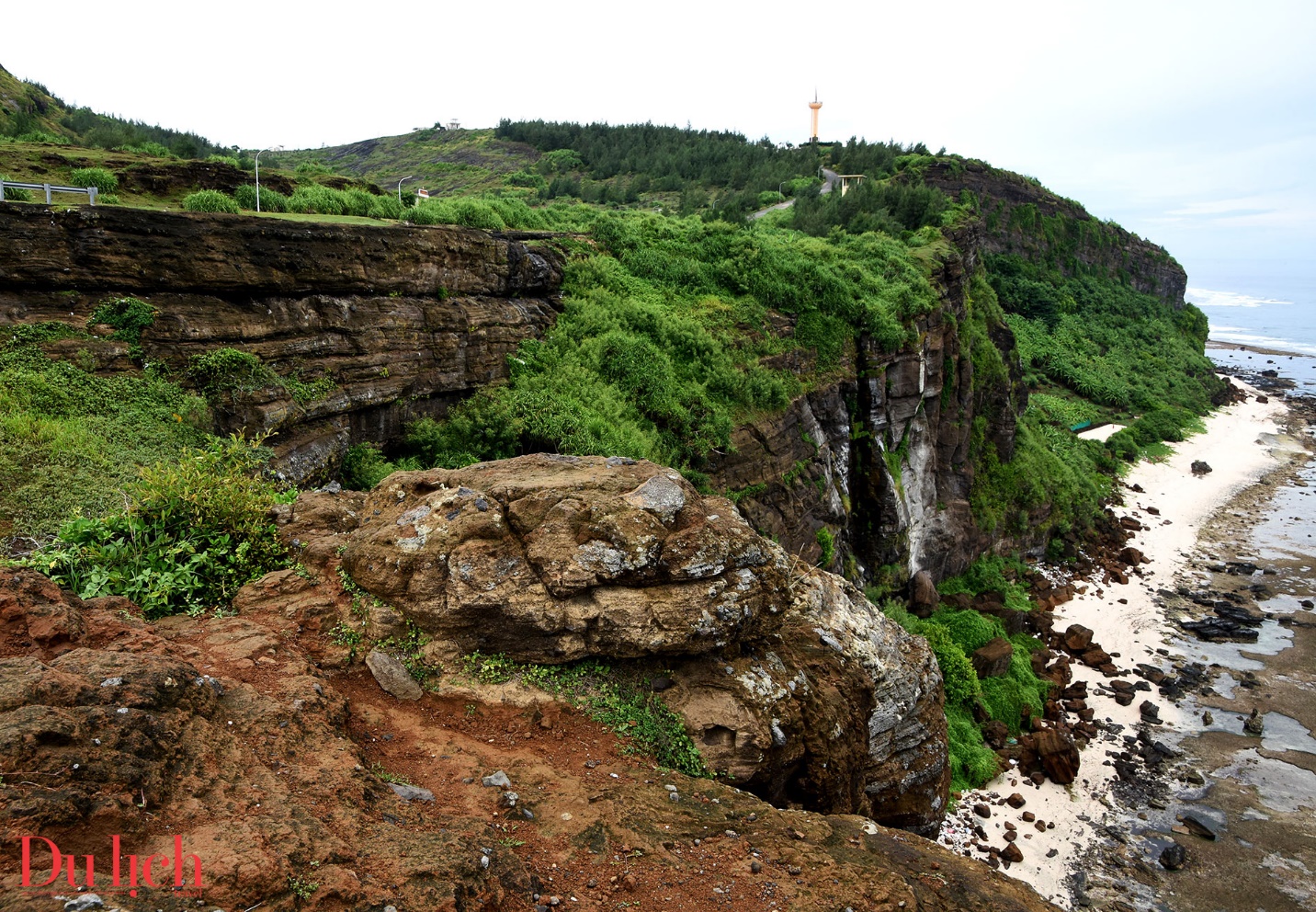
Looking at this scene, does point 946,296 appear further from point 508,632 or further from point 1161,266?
point 1161,266

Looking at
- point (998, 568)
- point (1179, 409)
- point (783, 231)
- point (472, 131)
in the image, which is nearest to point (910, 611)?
point (998, 568)

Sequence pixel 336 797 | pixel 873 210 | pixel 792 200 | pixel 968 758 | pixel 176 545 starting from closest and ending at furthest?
pixel 336 797 < pixel 176 545 < pixel 968 758 < pixel 873 210 < pixel 792 200

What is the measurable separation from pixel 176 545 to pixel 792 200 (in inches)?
1830

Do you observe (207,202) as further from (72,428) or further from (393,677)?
(393,677)

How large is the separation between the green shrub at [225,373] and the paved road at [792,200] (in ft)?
107

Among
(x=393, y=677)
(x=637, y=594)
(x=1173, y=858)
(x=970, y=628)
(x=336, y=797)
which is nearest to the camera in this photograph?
(x=336, y=797)

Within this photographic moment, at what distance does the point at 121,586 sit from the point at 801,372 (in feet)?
60.9

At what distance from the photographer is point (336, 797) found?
5211 mm

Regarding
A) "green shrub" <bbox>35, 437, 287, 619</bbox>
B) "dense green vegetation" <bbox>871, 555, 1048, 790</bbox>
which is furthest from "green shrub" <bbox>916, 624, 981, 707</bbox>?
"green shrub" <bbox>35, 437, 287, 619</bbox>

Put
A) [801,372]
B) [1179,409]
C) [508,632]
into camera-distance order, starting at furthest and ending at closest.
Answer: [1179,409] → [801,372] → [508,632]

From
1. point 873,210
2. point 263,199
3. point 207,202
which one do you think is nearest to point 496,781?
point 207,202

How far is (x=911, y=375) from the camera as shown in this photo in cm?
2545

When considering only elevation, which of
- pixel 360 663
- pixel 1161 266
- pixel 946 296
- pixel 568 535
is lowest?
pixel 360 663

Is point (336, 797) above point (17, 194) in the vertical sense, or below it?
below
